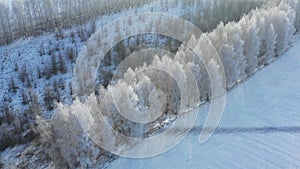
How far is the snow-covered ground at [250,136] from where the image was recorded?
2380 centimetres

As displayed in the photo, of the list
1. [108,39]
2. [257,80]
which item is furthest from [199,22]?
[257,80]

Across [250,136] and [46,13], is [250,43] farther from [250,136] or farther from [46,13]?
[46,13]

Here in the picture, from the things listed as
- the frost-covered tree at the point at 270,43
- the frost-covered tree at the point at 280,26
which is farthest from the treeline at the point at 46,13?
the frost-covered tree at the point at 270,43

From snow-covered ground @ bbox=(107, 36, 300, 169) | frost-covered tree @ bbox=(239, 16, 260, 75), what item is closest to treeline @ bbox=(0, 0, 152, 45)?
frost-covered tree @ bbox=(239, 16, 260, 75)

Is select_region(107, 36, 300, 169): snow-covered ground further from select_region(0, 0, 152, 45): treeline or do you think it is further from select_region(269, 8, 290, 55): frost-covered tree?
select_region(0, 0, 152, 45): treeline

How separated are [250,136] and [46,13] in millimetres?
54437

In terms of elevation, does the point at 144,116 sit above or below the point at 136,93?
below

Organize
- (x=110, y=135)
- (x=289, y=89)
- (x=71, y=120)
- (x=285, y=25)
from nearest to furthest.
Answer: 1. (x=71, y=120)
2. (x=110, y=135)
3. (x=289, y=89)
4. (x=285, y=25)

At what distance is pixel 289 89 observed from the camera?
33.8 meters

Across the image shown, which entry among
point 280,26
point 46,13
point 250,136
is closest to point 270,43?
point 280,26

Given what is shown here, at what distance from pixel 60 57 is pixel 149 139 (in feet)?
84.3

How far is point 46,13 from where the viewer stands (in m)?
67.6

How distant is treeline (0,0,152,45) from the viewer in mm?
60531

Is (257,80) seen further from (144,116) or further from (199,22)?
(199,22)
